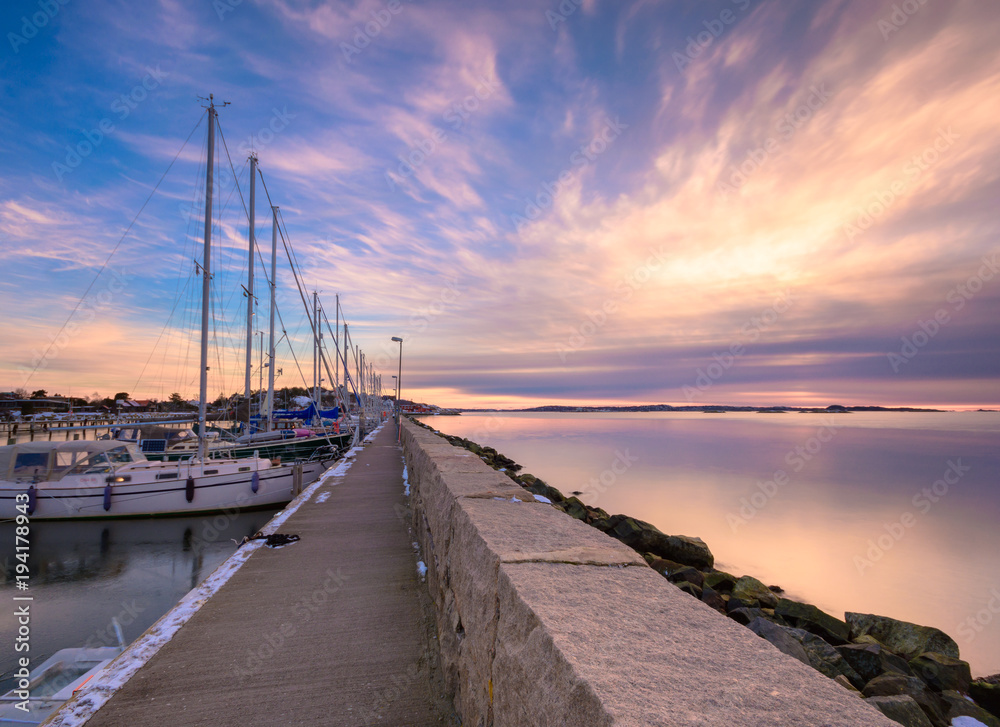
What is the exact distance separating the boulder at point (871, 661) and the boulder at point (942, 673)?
0.70ft

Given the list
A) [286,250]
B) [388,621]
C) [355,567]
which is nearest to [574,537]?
[388,621]

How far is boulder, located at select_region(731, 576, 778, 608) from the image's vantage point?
784 cm

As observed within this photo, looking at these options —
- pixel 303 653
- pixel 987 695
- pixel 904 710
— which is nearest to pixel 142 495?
pixel 303 653

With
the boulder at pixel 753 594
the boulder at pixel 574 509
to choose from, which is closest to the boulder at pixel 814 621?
the boulder at pixel 753 594

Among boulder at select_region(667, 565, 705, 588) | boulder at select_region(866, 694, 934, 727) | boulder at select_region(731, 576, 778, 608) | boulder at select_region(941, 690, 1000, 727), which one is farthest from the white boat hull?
boulder at select_region(941, 690, 1000, 727)

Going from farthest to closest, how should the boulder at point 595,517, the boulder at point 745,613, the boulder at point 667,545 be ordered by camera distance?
the boulder at point 595,517 → the boulder at point 667,545 → the boulder at point 745,613

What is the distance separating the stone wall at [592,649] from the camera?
1.18m

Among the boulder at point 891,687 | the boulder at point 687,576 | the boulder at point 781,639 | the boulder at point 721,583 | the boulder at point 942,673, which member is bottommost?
the boulder at point 721,583

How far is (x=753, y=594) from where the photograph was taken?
8.07 metres

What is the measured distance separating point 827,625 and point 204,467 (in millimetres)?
15743

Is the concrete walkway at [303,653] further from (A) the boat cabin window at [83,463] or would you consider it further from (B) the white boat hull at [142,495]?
(A) the boat cabin window at [83,463]

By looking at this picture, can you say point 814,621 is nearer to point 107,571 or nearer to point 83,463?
point 107,571

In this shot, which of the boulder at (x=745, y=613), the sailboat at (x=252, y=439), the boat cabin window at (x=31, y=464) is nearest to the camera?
the boulder at (x=745, y=613)

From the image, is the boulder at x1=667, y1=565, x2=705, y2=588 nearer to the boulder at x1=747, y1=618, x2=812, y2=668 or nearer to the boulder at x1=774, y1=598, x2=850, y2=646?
the boulder at x1=774, y1=598, x2=850, y2=646
